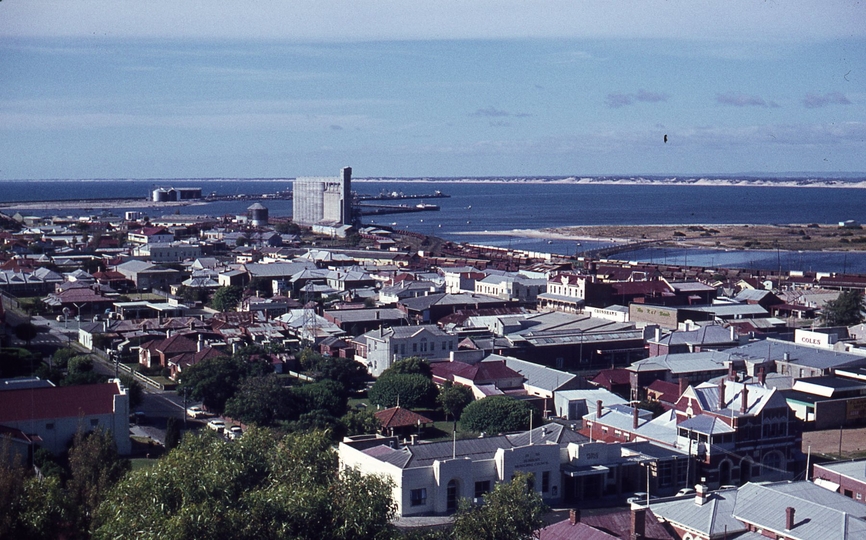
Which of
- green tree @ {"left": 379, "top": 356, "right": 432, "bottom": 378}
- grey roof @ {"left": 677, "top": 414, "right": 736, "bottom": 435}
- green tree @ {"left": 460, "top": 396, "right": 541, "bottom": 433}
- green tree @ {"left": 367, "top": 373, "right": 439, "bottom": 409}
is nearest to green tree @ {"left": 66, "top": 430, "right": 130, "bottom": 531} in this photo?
green tree @ {"left": 460, "top": 396, "right": 541, "bottom": 433}

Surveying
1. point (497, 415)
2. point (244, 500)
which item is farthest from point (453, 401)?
point (244, 500)

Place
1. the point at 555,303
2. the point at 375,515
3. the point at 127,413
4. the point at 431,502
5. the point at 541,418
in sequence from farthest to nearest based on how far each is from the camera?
the point at 555,303, the point at 541,418, the point at 127,413, the point at 431,502, the point at 375,515

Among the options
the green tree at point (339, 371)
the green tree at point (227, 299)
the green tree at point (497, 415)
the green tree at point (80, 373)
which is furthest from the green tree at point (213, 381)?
the green tree at point (227, 299)

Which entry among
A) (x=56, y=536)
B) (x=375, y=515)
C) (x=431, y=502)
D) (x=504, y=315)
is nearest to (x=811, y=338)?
(x=504, y=315)

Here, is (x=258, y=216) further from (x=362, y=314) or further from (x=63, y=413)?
(x=63, y=413)

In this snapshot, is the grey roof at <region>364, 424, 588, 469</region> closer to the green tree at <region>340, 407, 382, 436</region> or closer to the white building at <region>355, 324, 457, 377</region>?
the green tree at <region>340, 407, 382, 436</region>

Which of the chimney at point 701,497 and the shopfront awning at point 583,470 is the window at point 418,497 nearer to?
the shopfront awning at point 583,470

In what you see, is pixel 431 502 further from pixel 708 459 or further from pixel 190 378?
pixel 190 378
